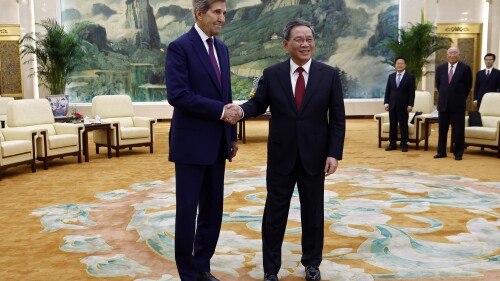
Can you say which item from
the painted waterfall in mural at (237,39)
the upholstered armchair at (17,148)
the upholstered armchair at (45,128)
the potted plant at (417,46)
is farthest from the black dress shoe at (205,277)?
the painted waterfall in mural at (237,39)

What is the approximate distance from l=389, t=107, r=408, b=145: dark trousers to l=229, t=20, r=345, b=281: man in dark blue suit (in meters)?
6.59

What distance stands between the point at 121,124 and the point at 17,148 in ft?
8.40

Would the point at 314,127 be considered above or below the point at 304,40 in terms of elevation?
below

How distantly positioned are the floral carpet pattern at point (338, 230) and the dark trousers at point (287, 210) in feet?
0.73

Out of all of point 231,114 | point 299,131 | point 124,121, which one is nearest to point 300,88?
point 299,131

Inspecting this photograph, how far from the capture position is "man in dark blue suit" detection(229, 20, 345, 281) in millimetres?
3287

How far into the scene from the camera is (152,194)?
628cm

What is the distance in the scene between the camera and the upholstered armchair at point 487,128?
29.0 feet

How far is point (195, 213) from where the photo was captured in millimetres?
3137

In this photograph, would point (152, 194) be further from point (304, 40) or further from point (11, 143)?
point (304, 40)

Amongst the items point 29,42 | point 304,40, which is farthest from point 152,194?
point 29,42

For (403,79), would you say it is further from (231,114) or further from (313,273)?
(231,114)

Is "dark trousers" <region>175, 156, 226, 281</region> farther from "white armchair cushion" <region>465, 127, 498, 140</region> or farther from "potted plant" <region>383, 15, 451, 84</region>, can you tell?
"potted plant" <region>383, 15, 451, 84</region>

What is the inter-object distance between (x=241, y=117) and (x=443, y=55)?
1402 cm
